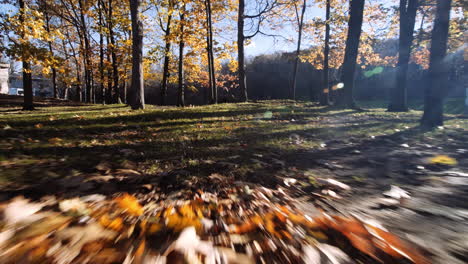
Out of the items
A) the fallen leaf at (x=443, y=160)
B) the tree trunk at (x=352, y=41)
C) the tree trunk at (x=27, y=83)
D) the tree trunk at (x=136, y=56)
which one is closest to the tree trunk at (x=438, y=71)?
the tree trunk at (x=352, y=41)

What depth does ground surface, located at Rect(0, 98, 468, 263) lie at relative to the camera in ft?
5.50

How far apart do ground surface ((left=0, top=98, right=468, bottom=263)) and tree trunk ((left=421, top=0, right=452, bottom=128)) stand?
1696 mm

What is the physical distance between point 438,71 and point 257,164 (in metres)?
7.39

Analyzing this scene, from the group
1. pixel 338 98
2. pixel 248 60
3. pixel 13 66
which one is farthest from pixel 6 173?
pixel 13 66

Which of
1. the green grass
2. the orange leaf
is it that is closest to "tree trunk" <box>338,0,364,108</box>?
the green grass

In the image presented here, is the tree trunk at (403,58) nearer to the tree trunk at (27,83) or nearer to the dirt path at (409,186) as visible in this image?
the dirt path at (409,186)

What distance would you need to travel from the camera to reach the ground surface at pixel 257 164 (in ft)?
5.50

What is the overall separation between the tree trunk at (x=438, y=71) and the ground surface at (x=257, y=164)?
1696mm

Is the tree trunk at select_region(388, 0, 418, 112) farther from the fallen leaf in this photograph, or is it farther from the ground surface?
the fallen leaf

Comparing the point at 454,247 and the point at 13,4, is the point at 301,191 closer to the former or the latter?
the point at 454,247

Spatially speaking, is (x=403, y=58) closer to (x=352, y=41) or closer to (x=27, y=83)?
(x=352, y=41)

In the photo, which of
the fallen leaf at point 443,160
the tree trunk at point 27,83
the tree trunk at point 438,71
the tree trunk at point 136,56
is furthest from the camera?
the tree trunk at point 27,83

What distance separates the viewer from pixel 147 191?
192 centimetres

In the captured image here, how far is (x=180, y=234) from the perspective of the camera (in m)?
1.24
